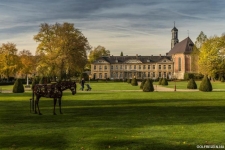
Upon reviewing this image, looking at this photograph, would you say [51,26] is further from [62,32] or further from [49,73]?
[49,73]

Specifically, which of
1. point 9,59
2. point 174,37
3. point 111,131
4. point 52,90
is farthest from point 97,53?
point 111,131

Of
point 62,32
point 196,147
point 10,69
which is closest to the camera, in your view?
point 196,147

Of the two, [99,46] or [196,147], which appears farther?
[99,46]

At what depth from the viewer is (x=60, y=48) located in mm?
45938

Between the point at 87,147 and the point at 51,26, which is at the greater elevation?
the point at 51,26

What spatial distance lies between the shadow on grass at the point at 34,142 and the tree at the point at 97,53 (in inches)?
3350

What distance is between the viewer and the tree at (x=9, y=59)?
52.2 m

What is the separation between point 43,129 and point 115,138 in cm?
242

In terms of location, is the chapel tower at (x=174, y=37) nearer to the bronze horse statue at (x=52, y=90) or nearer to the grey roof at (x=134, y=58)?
the grey roof at (x=134, y=58)

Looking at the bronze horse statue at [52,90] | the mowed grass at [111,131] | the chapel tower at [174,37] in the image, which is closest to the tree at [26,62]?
the bronze horse statue at [52,90]

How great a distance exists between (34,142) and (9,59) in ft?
161

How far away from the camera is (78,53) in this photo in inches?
1853

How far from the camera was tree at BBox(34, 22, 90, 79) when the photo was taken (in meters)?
45.8

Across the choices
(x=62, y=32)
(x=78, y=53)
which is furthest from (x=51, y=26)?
(x=78, y=53)
